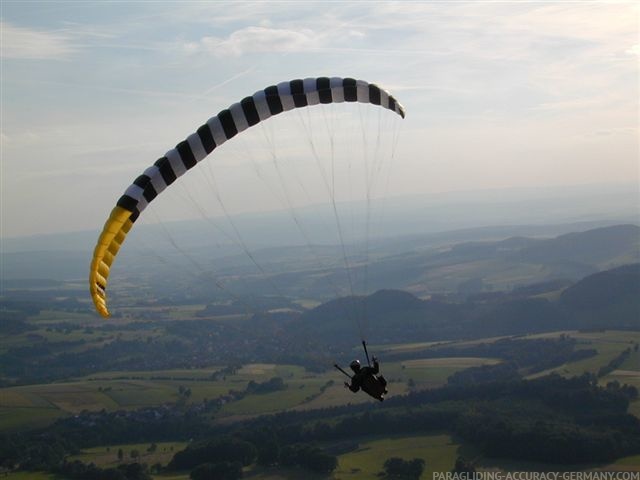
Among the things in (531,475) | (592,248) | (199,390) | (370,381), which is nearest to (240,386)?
(199,390)

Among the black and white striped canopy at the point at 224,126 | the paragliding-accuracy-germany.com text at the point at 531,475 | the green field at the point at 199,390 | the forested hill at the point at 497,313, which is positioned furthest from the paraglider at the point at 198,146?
the forested hill at the point at 497,313

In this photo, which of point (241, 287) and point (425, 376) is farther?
point (241, 287)

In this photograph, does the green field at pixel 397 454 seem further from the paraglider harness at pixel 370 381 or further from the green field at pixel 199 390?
the paraglider harness at pixel 370 381

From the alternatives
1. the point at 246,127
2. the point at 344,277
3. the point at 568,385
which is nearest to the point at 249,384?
the point at 568,385

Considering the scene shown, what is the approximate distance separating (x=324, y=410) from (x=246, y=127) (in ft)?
145

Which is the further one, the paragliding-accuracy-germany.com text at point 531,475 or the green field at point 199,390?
the green field at point 199,390

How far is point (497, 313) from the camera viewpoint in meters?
116

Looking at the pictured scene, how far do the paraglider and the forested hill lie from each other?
7749cm

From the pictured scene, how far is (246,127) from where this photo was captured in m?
22.9

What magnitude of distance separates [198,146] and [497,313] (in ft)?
326

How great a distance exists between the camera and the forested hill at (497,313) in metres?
106

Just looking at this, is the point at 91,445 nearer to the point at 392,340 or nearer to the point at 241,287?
the point at 392,340

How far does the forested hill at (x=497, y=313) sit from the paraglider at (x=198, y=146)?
77.5 metres

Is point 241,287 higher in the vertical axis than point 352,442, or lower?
higher
